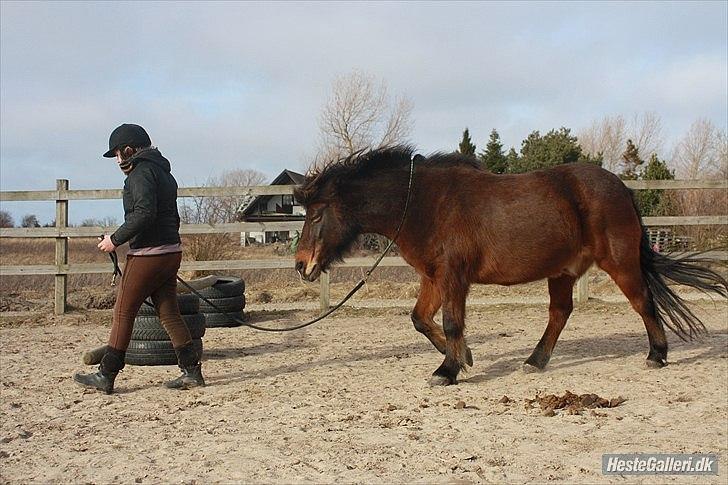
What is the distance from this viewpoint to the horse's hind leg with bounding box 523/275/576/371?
19.7 ft

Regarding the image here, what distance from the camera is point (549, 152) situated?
30656mm

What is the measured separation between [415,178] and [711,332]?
445 cm

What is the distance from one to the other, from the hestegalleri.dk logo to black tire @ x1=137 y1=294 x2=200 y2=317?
13.3 ft

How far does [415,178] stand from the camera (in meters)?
5.84

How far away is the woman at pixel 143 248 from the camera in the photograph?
506 cm

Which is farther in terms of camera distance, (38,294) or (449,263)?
(38,294)

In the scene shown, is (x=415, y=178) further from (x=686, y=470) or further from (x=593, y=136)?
(x=593, y=136)

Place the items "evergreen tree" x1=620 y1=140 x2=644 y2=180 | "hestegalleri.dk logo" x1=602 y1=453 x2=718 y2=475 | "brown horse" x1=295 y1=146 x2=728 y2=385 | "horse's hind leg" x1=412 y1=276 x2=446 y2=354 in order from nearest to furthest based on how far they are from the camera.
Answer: "hestegalleri.dk logo" x1=602 y1=453 x2=718 y2=475, "brown horse" x1=295 y1=146 x2=728 y2=385, "horse's hind leg" x1=412 y1=276 x2=446 y2=354, "evergreen tree" x1=620 y1=140 x2=644 y2=180

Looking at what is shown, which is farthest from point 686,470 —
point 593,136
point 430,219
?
point 593,136

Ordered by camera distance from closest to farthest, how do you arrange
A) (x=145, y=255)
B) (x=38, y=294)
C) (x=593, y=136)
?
(x=145, y=255), (x=38, y=294), (x=593, y=136)

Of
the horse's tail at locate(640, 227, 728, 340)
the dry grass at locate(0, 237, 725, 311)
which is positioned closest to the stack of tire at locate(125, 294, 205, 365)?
the horse's tail at locate(640, 227, 728, 340)

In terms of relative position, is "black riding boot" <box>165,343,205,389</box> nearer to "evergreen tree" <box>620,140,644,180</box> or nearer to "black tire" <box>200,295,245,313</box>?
"black tire" <box>200,295,245,313</box>

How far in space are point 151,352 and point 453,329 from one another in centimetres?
275

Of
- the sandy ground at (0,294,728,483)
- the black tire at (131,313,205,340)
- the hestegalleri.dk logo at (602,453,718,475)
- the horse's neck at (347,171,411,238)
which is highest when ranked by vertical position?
the horse's neck at (347,171,411,238)
